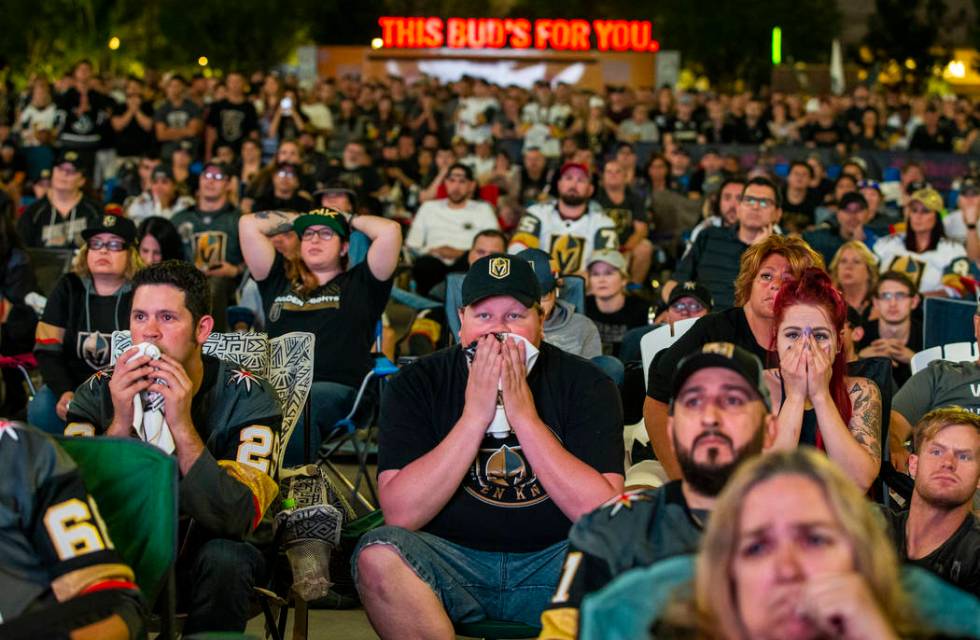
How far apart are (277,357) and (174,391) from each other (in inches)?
62.0

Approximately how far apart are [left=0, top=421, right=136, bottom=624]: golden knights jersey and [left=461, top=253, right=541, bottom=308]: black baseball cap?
1.50 metres

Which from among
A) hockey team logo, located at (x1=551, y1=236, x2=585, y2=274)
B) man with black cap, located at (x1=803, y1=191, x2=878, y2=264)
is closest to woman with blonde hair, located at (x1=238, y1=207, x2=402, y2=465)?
hockey team logo, located at (x1=551, y1=236, x2=585, y2=274)

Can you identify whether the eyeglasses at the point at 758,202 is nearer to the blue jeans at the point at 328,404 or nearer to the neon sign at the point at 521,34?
the blue jeans at the point at 328,404

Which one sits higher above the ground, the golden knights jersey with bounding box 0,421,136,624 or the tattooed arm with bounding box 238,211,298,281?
the tattooed arm with bounding box 238,211,298,281

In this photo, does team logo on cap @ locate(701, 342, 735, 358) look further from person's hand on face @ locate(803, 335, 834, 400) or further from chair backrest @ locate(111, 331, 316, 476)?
chair backrest @ locate(111, 331, 316, 476)

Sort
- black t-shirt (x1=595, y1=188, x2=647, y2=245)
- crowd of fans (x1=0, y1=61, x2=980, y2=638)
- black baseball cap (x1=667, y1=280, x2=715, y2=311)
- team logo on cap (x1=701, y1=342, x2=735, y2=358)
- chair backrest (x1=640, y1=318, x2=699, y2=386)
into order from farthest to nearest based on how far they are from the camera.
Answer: black t-shirt (x1=595, y1=188, x2=647, y2=245), black baseball cap (x1=667, y1=280, x2=715, y2=311), chair backrest (x1=640, y1=318, x2=699, y2=386), team logo on cap (x1=701, y1=342, x2=735, y2=358), crowd of fans (x1=0, y1=61, x2=980, y2=638)

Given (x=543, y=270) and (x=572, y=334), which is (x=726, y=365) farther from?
(x=572, y=334)

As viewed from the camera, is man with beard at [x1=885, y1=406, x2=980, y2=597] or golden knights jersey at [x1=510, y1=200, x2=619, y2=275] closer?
man with beard at [x1=885, y1=406, x2=980, y2=597]

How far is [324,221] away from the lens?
7.78 m

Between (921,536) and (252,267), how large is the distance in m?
4.15

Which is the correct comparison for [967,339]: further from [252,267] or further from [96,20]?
[96,20]

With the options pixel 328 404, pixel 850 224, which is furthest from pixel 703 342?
pixel 850 224

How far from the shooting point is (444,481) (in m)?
4.61

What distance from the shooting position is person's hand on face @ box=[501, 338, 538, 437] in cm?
459
